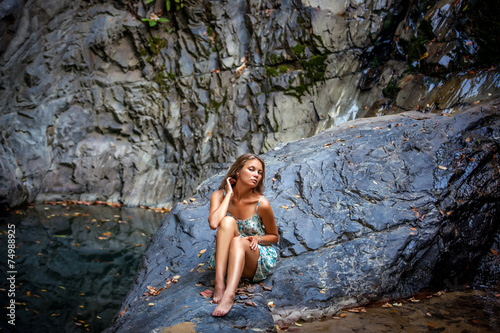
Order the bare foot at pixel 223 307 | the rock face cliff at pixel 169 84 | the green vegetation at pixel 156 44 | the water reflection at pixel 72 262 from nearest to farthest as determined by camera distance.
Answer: the bare foot at pixel 223 307 → the water reflection at pixel 72 262 → the rock face cliff at pixel 169 84 → the green vegetation at pixel 156 44

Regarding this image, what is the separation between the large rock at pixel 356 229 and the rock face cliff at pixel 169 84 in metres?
4.39

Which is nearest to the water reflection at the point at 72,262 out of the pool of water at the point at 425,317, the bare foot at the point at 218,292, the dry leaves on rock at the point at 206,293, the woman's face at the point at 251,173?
the dry leaves on rock at the point at 206,293

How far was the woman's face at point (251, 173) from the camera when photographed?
3754 mm

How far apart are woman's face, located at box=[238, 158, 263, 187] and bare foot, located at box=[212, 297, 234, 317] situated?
43.6 inches

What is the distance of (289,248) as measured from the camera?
4.48 metres

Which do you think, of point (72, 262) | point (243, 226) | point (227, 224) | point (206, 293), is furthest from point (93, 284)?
point (227, 224)

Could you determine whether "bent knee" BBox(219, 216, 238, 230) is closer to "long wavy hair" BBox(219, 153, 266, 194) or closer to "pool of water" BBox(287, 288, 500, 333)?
"long wavy hair" BBox(219, 153, 266, 194)

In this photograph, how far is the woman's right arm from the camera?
3.52 metres

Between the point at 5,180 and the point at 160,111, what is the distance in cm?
463

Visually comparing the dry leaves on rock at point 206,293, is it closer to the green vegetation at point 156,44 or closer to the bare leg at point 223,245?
the bare leg at point 223,245

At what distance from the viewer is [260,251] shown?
3734 mm

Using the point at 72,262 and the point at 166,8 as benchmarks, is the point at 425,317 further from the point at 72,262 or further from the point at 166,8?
the point at 166,8

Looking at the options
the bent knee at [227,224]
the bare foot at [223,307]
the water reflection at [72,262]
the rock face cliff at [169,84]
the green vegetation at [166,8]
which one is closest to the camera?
the bare foot at [223,307]

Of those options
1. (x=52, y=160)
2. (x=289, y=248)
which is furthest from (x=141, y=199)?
(x=289, y=248)
